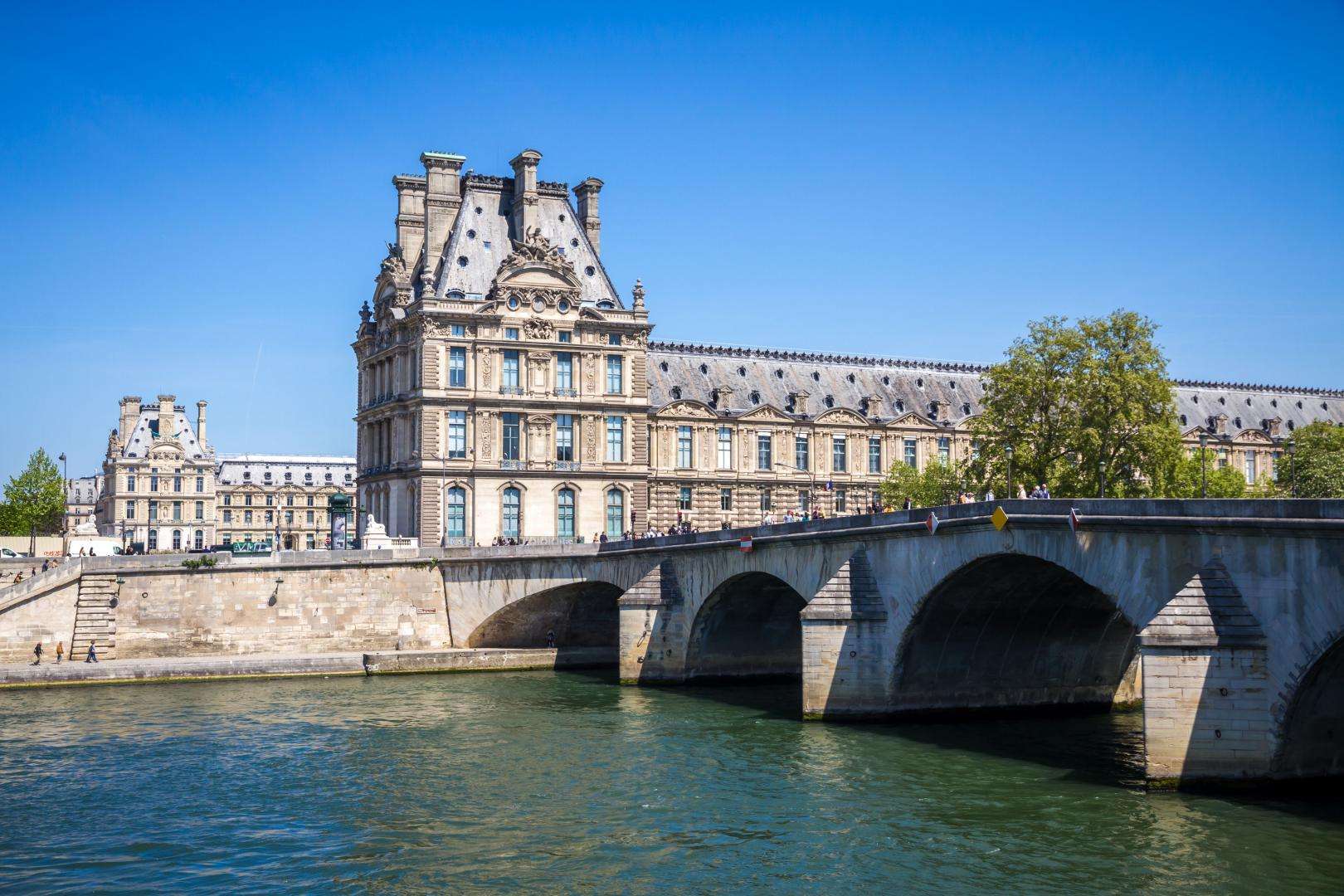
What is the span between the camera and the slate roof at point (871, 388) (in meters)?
105

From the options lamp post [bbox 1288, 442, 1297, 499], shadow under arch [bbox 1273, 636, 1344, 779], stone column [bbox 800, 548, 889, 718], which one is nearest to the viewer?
shadow under arch [bbox 1273, 636, 1344, 779]

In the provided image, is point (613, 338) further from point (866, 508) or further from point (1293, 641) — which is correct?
point (1293, 641)

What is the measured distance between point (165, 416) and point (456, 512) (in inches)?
3765

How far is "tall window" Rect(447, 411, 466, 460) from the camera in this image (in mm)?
86688

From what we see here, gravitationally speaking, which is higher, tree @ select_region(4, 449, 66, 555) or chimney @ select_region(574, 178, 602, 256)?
chimney @ select_region(574, 178, 602, 256)

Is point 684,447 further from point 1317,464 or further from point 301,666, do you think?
point 1317,464

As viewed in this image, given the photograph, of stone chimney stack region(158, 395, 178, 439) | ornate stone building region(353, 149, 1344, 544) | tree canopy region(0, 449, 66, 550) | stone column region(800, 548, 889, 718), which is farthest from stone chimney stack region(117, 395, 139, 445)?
stone column region(800, 548, 889, 718)

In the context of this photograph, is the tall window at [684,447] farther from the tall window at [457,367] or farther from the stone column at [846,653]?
the stone column at [846,653]

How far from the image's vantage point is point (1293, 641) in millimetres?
34219

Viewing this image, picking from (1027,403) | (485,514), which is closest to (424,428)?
(485,514)

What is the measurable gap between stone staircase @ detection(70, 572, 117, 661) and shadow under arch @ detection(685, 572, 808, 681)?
2753 centimetres

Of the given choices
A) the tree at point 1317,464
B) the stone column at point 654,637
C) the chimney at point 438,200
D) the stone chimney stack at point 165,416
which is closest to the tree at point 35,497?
the stone chimney stack at point 165,416

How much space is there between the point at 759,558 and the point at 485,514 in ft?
106

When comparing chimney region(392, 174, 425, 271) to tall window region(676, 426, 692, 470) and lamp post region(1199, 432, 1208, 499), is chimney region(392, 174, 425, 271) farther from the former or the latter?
lamp post region(1199, 432, 1208, 499)
